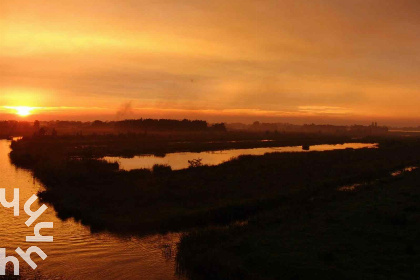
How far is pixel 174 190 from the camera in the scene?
87.6 feet

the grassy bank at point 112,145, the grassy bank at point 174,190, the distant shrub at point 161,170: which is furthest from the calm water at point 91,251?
the grassy bank at point 112,145

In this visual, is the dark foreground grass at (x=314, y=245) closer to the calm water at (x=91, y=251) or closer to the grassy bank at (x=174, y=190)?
the calm water at (x=91, y=251)

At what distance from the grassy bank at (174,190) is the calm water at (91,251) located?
4.59 ft

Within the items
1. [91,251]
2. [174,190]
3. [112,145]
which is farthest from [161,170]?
[112,145]

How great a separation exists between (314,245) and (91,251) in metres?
9.76

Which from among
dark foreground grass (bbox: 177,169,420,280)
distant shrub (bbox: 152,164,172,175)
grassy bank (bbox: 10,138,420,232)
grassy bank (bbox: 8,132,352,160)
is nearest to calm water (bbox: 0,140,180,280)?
dark foreground grass (bbox: 177,169,420,280)

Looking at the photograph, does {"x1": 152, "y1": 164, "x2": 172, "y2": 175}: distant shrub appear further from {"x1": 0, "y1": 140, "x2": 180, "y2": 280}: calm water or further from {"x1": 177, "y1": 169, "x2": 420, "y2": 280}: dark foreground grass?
{"x1": 177, "y1": 169, "x2": 420, "y2": 280}: dark foreground grass

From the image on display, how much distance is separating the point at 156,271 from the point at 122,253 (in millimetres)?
2599

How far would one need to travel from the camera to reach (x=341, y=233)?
15.9 meters

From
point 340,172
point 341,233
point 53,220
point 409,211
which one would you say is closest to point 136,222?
point 53,220

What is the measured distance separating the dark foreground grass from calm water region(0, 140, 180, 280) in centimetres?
121

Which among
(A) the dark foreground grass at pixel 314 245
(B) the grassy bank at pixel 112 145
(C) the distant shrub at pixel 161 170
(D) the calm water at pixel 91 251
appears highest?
(B) the grassy bank at pixel 112 145

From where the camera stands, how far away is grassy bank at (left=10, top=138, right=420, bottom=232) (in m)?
20.5

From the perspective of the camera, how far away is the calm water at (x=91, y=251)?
13.5 m
